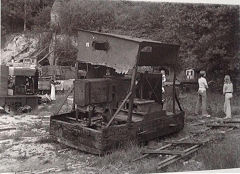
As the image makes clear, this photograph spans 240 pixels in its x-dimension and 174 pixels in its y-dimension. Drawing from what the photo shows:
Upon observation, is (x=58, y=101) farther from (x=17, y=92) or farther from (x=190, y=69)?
(x=190, y=69)

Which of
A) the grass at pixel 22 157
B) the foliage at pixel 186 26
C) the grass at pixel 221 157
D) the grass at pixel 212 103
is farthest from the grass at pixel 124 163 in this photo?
the grass at pixel 212 103

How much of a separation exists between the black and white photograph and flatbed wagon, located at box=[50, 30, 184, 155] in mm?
26

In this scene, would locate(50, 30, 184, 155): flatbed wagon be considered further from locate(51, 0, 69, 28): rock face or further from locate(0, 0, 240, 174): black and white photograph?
locate(51, 0, 69, 28): rock face

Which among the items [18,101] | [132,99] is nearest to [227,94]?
[132,99]

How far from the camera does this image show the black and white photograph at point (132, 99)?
685 cm

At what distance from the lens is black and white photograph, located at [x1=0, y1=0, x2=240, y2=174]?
6852 mm

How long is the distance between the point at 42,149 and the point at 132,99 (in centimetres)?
245

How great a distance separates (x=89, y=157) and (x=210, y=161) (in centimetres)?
262

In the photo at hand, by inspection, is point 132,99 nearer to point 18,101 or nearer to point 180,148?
point 180,148

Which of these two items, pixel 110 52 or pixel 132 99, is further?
pixel 110 52

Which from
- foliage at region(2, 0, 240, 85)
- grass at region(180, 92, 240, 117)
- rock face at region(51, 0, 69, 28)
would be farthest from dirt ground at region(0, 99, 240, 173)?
rock face at region(51, 0, 69, 28)

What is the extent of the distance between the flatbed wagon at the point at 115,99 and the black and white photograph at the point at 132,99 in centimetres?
3

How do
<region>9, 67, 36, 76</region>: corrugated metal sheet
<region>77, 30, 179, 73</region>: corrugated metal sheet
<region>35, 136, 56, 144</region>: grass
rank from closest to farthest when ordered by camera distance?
<region>77, 30, 179, 73</region>: corrugated metal sheet
<region>35, 136, 56, 144</region>: grass
<region>9, 67, 36, 76</region>: corrugated metal sheet

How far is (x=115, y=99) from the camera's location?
816 cm
